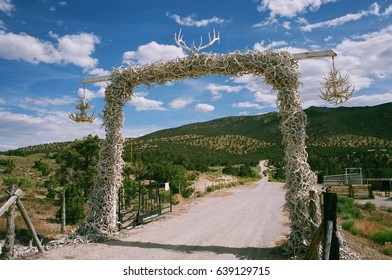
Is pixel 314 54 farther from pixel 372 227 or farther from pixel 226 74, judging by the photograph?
pixel 372 227

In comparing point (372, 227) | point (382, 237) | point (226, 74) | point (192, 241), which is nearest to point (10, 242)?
point (192, 241)

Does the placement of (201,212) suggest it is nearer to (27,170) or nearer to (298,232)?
(298,232)

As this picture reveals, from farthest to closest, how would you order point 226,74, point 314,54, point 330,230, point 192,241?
point 192,241 < point 226,74 < point 314,54 < point 330,230

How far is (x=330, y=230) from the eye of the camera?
4449 mm

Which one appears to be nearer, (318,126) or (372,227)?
(372,227)

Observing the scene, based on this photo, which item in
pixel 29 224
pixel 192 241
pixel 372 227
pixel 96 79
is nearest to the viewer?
pixel 29 224

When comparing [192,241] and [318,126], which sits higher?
[318,126]

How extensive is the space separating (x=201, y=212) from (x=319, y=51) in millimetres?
8681

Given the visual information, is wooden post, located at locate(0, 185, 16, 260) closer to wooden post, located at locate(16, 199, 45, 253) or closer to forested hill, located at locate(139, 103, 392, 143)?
wooden post, located at locate(16, 199, 45, 253)

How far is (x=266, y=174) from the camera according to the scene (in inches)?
2219

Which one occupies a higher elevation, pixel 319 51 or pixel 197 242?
pixel 319 51
